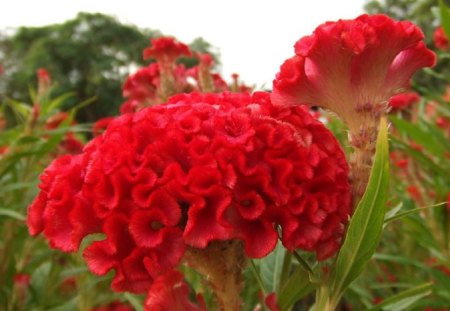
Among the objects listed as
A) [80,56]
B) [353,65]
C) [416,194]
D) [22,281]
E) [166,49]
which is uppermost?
[353,65]

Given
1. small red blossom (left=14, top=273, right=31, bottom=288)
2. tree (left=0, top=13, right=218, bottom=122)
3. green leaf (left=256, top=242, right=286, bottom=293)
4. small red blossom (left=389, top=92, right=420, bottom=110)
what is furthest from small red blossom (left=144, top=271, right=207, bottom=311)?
tree (left=0, top=13, right=218, bottom=122)

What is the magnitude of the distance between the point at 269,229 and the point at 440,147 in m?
1.29

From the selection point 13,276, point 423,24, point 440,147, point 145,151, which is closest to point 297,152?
point 145,151

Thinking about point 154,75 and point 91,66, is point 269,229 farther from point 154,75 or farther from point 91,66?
point 91,66

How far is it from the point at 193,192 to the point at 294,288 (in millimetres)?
291

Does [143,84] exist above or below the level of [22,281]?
above

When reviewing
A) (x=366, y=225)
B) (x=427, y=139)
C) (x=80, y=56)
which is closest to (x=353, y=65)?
(x=366, y=225)

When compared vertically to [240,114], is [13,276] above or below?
below

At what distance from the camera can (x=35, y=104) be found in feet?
6.78

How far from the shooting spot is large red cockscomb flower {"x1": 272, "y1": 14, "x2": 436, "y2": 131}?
833 millimetres

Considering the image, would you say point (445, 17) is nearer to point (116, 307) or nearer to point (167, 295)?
point (167, 295)

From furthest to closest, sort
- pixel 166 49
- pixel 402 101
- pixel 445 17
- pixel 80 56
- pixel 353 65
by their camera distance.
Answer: pixel 80 56, pixel 402 101, pixel 166 49, pixel 445 17, pixel 353 65

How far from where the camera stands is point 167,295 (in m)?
0.80

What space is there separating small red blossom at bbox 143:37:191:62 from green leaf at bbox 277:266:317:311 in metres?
1.13
